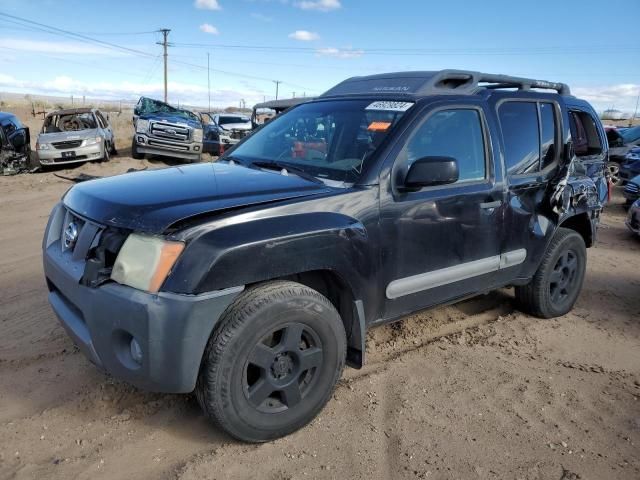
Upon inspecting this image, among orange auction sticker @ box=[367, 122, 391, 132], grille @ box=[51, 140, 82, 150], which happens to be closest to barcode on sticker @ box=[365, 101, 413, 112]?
orange auction sticker @ box=[367, 122, 391, 132]

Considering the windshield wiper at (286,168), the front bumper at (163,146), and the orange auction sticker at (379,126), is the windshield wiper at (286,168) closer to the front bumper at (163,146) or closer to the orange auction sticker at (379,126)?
the orange auction sticker at (379,126)

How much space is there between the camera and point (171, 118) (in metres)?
14.9

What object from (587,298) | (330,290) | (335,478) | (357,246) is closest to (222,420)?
(335,478)

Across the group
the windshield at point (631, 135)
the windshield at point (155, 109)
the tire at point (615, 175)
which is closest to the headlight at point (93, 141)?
the windshield at point (155, 109)

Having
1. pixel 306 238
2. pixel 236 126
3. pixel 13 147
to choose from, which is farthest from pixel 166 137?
pixel 306 238

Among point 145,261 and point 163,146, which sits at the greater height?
point 145,261

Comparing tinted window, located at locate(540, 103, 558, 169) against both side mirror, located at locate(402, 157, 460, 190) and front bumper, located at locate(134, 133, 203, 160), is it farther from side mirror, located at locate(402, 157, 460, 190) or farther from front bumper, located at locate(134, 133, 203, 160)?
front bumper, located at locate(134, 133, 203, 160)

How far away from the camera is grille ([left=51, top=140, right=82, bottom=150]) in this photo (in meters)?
13.4

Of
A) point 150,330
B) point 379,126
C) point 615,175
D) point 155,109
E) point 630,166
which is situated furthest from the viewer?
point 155,109

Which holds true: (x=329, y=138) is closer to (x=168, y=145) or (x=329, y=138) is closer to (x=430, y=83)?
(x=430, y=83)

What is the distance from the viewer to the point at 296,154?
11.2 ft

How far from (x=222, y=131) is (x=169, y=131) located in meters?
4.43

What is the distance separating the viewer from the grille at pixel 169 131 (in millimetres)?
14516

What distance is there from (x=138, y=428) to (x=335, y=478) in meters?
1.12
